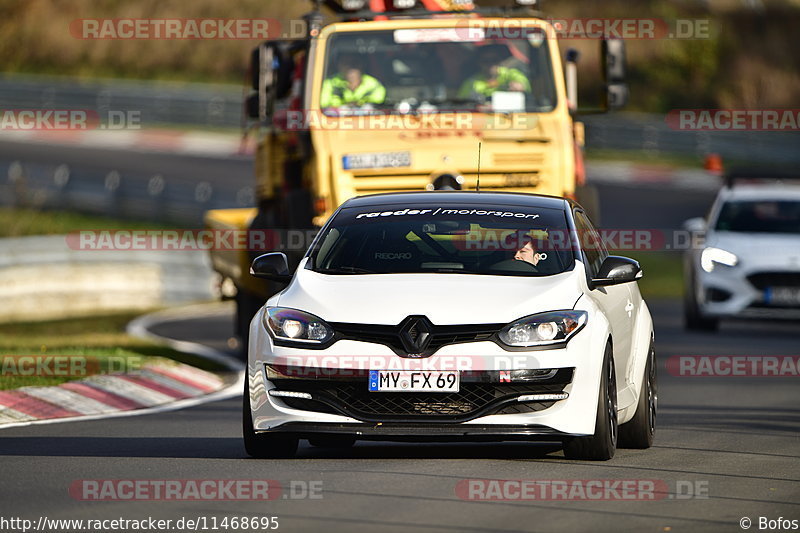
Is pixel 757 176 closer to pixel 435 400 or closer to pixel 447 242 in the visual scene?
pixel 447 242

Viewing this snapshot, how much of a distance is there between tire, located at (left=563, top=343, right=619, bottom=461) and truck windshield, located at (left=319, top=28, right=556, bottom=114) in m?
6.48

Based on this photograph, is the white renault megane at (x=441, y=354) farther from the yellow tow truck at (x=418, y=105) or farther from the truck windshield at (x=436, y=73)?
the truck windshield at (x=436, y=73)

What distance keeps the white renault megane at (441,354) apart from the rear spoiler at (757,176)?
1284 centimetres

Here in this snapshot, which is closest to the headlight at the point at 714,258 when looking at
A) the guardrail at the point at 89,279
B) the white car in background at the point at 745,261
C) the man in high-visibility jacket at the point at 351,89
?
the white car in background at the point at 745,261

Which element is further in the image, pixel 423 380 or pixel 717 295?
pixel 717 295

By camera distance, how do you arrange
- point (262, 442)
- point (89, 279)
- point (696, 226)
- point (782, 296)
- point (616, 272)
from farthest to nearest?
1. point (89, 279)
2. point (696, 226)
3. point (782, 296)
4. point (616, 272)
5. point (262, 442)

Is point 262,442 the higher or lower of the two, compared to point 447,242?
lower

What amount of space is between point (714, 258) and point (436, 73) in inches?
274

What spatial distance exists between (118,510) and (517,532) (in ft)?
6.14

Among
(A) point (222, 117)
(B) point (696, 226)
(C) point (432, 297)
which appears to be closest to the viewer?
(C) point (432, 297)

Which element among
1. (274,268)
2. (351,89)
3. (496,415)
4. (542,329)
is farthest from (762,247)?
(496,415)

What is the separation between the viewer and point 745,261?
22.1 m

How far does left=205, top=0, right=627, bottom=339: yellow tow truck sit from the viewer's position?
1606 cm

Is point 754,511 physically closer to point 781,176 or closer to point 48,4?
point 781,176
